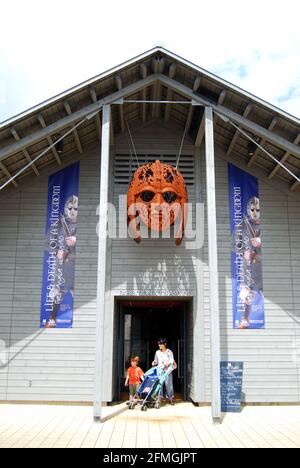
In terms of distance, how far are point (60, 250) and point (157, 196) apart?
11.3 feet

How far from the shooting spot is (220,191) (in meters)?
12.9

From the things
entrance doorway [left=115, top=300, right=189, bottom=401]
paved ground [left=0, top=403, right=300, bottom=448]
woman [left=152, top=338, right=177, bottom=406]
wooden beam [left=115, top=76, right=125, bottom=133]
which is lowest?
paved ground [left=0, top=403, right=300, bottom=448]

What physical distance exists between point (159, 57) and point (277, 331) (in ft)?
25.4

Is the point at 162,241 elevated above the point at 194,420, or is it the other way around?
the point at 162,241

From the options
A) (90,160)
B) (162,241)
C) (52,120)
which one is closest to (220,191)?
(162,241)

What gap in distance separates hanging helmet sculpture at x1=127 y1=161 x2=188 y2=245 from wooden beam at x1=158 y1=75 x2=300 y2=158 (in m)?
1.88

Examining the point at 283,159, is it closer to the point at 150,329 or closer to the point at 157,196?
the point at 157,196

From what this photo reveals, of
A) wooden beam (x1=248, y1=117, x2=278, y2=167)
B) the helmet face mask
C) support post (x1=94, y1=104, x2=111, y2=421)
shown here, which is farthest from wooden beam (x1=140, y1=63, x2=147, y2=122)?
the helmet face mask

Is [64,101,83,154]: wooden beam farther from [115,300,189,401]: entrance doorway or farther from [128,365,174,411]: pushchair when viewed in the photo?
[128,365,174,411]: pushchair

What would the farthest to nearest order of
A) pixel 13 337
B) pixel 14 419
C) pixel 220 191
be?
pixel 220 191, pixel 13 337, pixel 14 419

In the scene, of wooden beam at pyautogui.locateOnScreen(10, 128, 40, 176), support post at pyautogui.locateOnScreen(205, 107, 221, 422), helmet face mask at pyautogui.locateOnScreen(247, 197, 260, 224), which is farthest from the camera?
helmet face mask at pyautogui.locateOnScreen(247, 197, 260, 224)

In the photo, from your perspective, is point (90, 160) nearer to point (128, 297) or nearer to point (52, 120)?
point (52, 120)

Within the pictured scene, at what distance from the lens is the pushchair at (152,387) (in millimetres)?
10898

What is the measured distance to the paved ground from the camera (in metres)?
7.27
